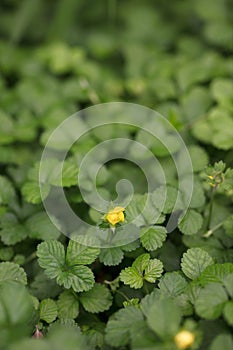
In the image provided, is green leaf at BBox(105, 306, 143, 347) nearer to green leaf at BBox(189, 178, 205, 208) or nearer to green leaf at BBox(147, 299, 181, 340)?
green leaf at BBox(147, 299, 181, 340)

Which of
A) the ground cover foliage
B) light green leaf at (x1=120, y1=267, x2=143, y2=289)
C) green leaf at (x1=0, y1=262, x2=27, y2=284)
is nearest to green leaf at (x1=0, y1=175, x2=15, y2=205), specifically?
the ground cover foliage

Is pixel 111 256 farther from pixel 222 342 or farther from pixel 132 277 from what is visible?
pixel 222 342

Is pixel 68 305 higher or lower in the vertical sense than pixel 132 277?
lower

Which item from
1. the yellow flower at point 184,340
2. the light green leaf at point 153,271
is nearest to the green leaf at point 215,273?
the light green leaf at point 153,271

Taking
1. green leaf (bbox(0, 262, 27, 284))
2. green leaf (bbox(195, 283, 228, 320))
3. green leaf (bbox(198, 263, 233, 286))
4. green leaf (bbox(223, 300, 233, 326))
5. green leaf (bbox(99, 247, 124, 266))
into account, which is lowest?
green leaf (bbox(0, 262, 27, 284))

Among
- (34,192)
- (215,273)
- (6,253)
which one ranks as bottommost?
(6,253)

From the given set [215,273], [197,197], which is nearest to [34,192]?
[197,197]

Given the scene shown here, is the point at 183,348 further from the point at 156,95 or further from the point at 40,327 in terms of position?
the point at 156,95
